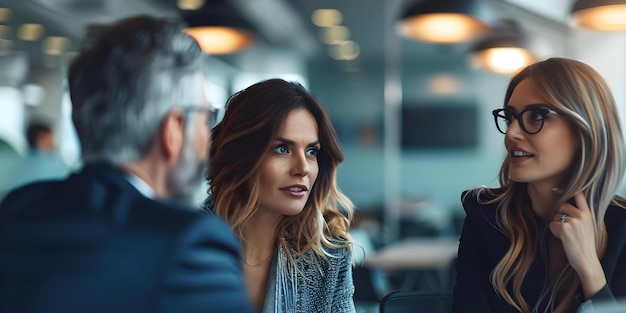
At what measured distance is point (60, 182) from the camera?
1431mm

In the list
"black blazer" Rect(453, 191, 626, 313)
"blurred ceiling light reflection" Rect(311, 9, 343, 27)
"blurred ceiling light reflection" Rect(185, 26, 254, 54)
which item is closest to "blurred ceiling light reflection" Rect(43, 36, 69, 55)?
"blurred ceiling light reflection" Rect(185, 26, 254, 54)

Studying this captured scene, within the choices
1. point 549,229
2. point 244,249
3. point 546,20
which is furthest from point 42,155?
point 546,20

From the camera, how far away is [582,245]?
6.72 ft

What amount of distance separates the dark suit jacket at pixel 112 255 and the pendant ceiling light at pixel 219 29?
460cm

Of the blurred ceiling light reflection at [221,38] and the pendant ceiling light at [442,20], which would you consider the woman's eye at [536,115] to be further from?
the blurred ceiling light reflection at [221,38]

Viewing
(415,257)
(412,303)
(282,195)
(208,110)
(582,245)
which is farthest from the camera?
(415,257)

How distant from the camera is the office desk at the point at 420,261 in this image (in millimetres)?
6051

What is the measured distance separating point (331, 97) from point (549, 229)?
26.3 feet

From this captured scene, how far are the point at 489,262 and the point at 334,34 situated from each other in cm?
801

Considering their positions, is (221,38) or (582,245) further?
(221,38)

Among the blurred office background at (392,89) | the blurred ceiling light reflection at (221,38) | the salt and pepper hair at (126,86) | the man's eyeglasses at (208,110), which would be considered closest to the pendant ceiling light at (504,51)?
the blurred office background at (392,89)

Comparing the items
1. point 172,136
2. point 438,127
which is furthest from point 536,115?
point 438,127

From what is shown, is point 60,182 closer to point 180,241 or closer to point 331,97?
point 180,241

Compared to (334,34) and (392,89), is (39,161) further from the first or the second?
(392,89)
